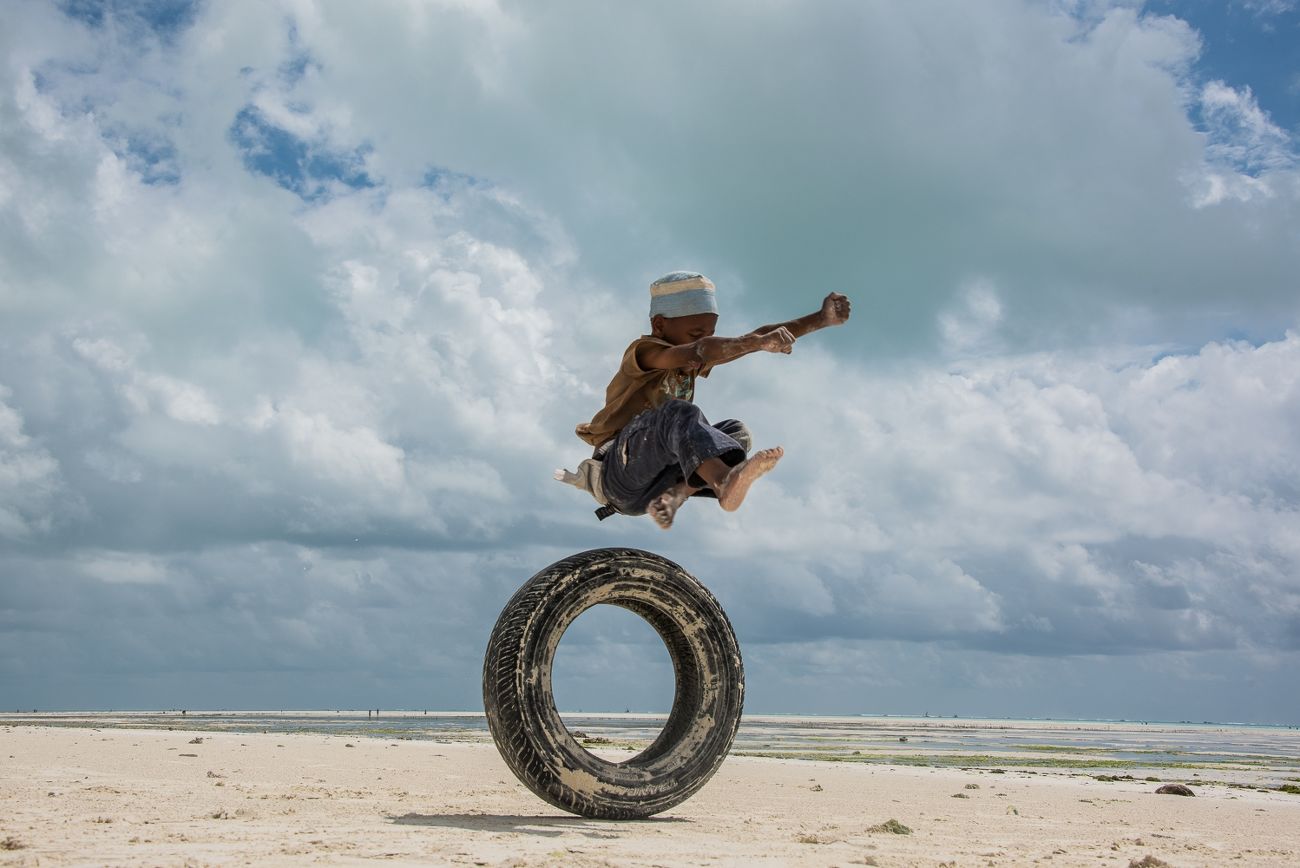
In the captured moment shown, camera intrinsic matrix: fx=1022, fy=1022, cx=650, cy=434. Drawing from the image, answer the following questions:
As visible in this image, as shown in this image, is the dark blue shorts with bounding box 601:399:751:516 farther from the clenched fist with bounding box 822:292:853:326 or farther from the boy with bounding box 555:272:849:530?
the clenched fist with bounding box 822:292:853:326

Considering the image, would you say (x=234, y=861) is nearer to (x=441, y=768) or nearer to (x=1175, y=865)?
(x=1175, y=865)

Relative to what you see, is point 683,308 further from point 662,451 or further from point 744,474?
point 744,474

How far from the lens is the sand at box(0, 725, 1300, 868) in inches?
210

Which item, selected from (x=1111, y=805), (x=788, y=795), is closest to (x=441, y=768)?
(x=788, y=795)

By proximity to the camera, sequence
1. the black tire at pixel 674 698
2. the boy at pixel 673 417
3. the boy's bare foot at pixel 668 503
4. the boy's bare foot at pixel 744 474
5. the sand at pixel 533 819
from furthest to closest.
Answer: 1. the boy's bare foot at pixel 668 503
2. the black tire at pixel 674 698
3. the boy at pixel 673 417
4. the boy's bare foot at pixel 744 474
5. the sand at pixel 533 819

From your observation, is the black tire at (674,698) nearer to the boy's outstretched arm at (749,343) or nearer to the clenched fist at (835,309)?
the boy's outstretched arm at (749,343)

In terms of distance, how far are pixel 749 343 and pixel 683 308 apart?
743mm

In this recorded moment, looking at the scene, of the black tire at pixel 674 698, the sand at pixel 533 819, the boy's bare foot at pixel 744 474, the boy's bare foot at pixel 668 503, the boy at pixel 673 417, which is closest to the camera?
the sand at pixel 533 819

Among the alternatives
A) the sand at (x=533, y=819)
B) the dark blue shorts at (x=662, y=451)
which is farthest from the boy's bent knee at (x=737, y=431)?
the sand at (x=533, y=819)

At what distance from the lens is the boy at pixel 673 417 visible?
6562 mm

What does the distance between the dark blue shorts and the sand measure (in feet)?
7.38

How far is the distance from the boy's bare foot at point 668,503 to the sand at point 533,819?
2.06 metres

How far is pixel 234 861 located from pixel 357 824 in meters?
1.61

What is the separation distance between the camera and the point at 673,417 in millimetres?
6805
